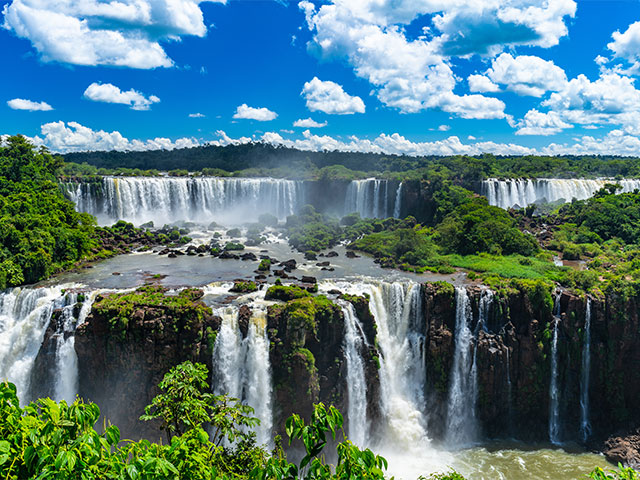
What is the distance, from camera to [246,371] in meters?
20.4

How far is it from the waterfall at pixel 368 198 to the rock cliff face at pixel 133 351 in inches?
1443

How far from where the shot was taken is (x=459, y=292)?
80.2ft

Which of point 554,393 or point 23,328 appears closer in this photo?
point 23,328

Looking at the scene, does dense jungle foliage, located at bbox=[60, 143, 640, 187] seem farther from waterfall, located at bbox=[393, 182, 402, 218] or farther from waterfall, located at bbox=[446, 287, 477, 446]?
waterfall, located at bbox=[446, 287, 477, 446]

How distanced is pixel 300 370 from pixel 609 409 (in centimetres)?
1780

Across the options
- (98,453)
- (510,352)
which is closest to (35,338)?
(98,453)

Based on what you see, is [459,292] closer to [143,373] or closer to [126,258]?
[143,373]

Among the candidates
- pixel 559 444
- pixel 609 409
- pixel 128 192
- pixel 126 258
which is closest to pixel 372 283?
pixel 559 444

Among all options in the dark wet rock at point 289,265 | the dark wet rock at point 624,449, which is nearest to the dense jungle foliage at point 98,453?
the dark wet rock at point 624,449

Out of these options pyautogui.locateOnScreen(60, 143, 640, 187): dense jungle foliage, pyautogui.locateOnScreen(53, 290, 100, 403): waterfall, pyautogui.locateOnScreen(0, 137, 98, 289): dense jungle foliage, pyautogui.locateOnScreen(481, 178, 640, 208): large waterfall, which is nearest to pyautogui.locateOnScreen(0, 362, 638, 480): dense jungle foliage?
pyautogui.locateOnScreen(53, 290, 100, 403): waterfall

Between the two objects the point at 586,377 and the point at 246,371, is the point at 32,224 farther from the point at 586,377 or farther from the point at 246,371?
the point at 586,377

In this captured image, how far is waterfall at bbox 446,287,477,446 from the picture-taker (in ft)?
77.5

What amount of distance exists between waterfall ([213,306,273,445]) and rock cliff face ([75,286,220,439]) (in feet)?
1.91

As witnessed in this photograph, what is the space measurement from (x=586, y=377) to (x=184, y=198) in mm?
43207
